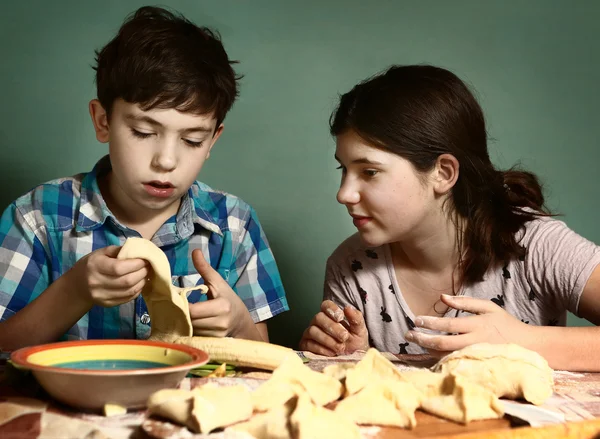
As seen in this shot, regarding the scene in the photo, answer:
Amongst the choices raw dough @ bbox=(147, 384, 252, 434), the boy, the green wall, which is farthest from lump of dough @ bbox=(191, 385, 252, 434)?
the green wall

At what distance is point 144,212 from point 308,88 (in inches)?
28.3

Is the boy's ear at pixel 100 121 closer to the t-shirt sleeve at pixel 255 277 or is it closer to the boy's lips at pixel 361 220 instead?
the t-shirt sleeve at pixel 255 277

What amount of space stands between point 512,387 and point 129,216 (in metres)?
0.91

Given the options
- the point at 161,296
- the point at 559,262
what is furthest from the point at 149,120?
the point at 559,262

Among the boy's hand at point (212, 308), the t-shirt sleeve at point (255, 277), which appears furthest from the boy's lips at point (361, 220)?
the boy's hand at point (212, 308)

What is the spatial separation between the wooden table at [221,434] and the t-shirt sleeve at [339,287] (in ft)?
2.38

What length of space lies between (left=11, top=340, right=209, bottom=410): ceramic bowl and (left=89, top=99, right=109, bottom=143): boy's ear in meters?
Answer: 0.66

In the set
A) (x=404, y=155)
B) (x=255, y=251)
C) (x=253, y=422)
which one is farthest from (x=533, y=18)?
(x=253, y=422)

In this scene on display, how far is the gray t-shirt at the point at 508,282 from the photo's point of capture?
50.4 inches

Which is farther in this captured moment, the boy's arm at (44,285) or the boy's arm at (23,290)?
the boy's arm at (23,290)

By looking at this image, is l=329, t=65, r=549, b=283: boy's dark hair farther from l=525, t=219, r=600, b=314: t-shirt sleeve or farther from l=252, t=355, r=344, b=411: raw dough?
l=252, t=355, r=344, b=411: raw dough

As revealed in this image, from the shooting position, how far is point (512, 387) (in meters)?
0.80

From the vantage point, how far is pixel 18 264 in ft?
4.32

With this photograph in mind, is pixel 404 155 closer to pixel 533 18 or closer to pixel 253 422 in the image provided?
pixel 253 422
